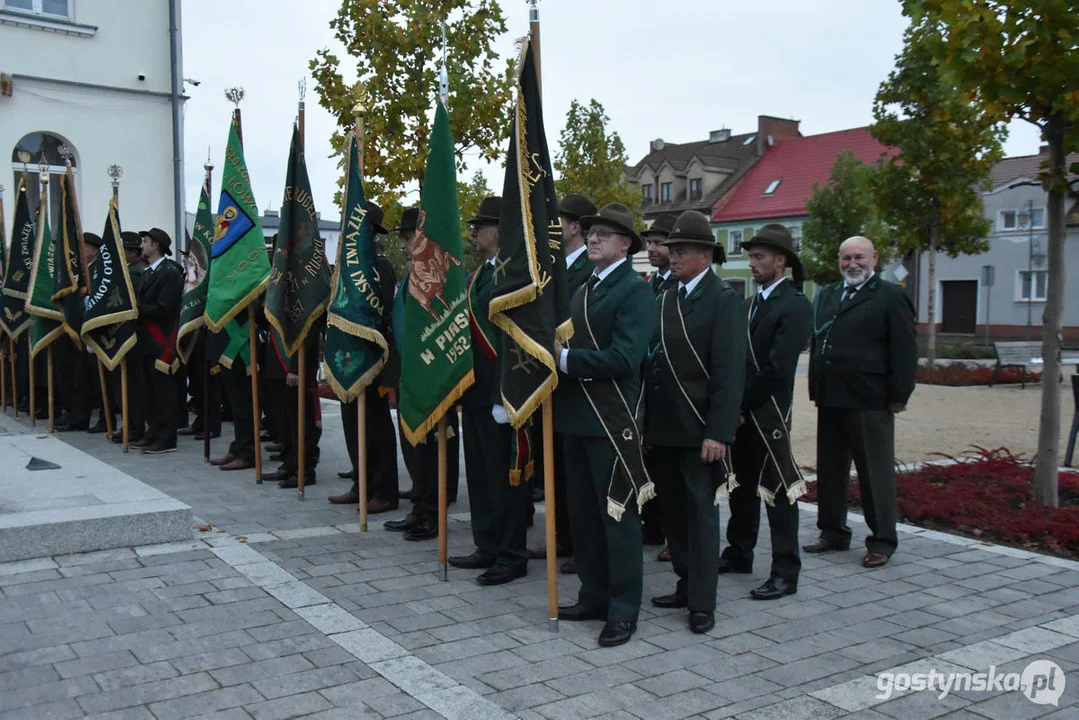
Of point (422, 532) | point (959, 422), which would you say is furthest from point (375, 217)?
point (959, 422)

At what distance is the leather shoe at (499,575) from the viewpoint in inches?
231

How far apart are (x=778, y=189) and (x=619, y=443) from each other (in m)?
48.5

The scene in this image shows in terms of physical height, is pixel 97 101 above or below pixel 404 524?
above

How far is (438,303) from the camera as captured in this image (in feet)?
19.5

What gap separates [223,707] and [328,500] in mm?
4295

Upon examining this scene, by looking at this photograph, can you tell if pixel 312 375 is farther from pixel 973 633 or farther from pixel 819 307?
pixel 973 633

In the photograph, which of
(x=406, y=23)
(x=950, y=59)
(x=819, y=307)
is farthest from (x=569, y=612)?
(x=406, y=23)

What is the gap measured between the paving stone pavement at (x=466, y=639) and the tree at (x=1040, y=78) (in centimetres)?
188

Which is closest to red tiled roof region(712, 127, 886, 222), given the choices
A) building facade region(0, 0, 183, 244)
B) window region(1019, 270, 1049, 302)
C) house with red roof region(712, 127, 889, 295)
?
house with red roof region(712, 127, 889, 295)

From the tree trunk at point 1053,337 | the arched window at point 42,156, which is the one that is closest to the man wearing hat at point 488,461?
the tree trunk at point 1053,337

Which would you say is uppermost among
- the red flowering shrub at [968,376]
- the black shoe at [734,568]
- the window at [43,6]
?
the window at [43,6]

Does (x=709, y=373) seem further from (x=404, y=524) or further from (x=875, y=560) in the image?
(x=404, y=524)

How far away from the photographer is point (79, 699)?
4.02 metres

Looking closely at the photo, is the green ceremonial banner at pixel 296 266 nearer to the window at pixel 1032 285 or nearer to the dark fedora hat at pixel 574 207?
the dark fedora hat at pixel 574 207
